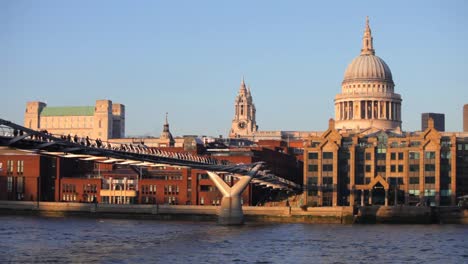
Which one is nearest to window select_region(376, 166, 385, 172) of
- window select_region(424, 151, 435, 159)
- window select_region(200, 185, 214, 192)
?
window select_region(424, 151, 435, 159)

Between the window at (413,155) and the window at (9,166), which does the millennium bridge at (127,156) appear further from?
the window at (9,166)

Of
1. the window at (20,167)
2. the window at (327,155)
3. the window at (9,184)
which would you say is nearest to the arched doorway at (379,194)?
the window at (327,155)

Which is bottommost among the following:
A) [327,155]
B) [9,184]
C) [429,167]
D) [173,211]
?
[173,211]

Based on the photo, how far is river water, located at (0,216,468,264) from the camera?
73.8 m

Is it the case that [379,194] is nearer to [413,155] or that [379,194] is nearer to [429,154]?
[413,155]

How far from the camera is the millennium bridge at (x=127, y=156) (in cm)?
7394

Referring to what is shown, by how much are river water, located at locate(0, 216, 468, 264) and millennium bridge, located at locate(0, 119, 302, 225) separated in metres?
2.88

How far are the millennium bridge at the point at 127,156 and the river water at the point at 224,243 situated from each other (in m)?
2.88

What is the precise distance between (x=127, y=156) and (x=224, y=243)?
40.7ft

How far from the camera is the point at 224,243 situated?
280 feet

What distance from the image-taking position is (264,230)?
101312 mm

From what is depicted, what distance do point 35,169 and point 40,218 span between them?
917 inches

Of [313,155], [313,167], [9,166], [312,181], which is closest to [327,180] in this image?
[312,181]

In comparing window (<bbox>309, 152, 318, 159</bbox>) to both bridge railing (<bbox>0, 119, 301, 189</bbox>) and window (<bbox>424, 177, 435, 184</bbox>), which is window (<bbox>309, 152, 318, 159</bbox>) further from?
window (<bbox>424, 177, 435, 184</bbox>)
